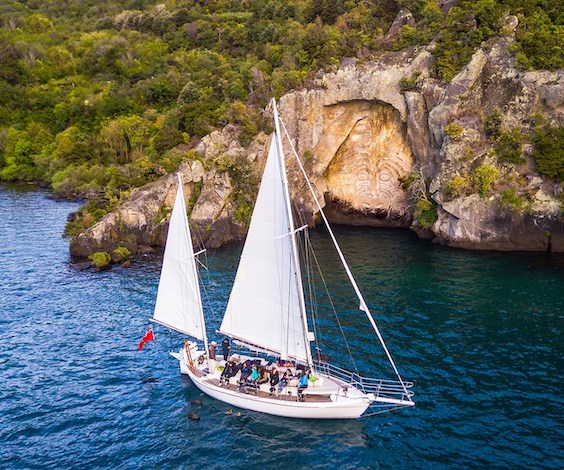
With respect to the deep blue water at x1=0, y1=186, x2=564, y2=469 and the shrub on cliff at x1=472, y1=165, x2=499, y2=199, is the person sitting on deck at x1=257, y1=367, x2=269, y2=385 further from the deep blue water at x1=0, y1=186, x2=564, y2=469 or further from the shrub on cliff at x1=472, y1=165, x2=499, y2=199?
the shrub on cliff at x1=472, y1=165, x2=499, y2=199

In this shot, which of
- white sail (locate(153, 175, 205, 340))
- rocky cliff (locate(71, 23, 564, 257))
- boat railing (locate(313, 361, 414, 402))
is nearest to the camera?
boat railing (locate(313, 361, 414, 402))

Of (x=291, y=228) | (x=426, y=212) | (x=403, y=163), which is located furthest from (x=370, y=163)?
(x=291, y=228)

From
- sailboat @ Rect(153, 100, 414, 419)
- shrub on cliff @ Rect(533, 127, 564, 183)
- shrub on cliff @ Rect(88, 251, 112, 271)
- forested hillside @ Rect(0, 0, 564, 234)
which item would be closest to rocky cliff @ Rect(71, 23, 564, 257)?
shrub on cliff @ Rect(533, 127, 564, 183)

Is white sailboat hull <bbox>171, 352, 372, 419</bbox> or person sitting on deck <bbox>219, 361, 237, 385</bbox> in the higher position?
person sitting on deck <bbox>219, 361, 237, 385</bbox>

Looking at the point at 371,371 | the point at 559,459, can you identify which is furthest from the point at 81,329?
the point at 559,459

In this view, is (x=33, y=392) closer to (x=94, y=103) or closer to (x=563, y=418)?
(x=563, y=418)

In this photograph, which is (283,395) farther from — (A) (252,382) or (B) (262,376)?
(A) (252,382)

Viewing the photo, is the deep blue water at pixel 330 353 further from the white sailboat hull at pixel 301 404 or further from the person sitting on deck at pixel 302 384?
the person sitting on deck at pixel 302 384
